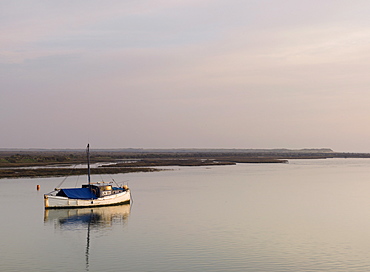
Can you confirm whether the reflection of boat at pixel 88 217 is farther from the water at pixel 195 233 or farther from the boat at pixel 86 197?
the boat at pixel 86 197

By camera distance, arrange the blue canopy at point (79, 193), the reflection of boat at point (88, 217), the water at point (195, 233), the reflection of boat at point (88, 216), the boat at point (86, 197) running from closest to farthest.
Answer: the water at point (195, 233) → the reflection of boat at point (88, 217) → the reflection of boat at point (88, 216) → the boat at point (86, 197) → the blue canopy at point (79, 193)

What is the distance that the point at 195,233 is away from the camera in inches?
1288

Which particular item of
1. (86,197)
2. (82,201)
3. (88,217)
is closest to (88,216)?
(88,217)

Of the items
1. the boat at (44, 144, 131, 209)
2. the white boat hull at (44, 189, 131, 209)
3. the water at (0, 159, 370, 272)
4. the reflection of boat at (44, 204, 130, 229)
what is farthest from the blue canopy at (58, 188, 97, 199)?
the water at (0, 159, 370, 272)

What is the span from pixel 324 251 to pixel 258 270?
5965 mm

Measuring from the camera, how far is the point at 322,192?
2283 inches

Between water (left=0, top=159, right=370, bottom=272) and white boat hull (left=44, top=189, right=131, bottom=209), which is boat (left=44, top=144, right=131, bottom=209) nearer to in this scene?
white boat hull (left=44, top=189, right=131, bottom=209)

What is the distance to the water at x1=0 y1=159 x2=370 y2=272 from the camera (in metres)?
25.4

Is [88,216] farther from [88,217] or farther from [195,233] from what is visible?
[195,233]

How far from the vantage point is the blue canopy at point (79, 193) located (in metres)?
47.3

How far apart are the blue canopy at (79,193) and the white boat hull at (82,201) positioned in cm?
53

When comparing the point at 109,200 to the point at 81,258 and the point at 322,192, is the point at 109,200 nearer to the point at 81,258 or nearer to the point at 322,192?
the point at 81,258

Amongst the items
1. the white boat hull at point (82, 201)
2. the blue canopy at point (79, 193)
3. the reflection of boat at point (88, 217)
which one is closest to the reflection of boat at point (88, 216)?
the reflection of boat at point (88, 217)

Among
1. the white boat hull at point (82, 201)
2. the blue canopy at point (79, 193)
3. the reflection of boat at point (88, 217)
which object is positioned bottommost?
the reflection of boat at point (88, 217)
